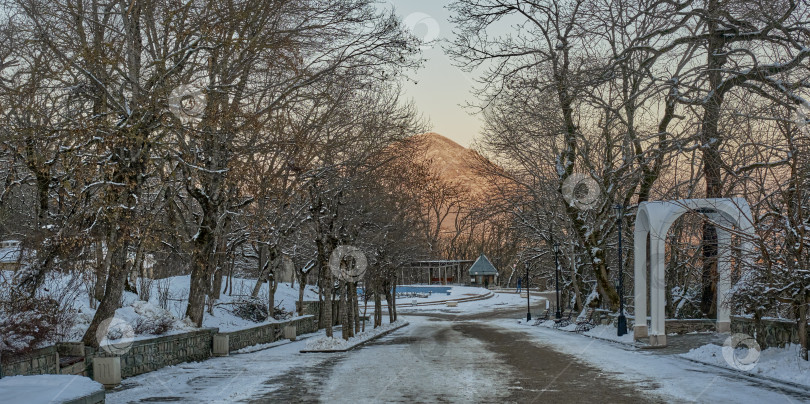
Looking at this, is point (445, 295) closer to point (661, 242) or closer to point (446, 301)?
point (446, 301)

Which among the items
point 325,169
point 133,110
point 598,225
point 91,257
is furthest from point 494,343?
point 133,110

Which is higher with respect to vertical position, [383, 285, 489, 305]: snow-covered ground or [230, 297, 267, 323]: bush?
[230, 297, 267, 323]: bush

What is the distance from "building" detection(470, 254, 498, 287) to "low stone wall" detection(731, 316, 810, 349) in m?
81.4

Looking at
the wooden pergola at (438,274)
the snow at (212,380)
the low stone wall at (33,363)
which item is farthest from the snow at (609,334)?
the wooden pergola at (438,274)

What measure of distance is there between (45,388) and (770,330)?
54.9 ft

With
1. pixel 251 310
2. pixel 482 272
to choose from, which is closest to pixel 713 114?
pixel 251 310

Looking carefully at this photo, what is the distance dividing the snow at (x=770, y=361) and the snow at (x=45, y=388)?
1331 cm

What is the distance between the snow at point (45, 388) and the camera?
30.0ft

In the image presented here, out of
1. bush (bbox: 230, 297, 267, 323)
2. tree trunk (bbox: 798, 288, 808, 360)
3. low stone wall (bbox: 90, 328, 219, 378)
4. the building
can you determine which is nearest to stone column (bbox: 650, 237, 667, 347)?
tree trunk (bbox: 798, 288, 808, 360)

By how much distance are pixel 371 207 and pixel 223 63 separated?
660 inches

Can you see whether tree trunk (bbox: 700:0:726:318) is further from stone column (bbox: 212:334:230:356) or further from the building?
the building

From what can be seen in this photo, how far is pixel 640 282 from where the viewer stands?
27.2 metres

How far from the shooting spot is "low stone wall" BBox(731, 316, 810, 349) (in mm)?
17845

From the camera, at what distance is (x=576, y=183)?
118 ft
